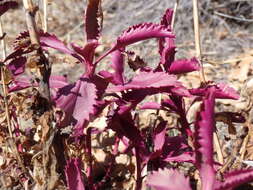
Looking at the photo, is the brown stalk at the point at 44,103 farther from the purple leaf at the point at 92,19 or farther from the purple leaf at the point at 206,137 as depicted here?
the purple leaf at the point at 206,137

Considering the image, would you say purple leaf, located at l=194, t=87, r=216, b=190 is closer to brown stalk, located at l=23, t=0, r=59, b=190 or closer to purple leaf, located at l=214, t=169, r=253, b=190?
purple leaf, located at l=214, t=169, r=253, b=190

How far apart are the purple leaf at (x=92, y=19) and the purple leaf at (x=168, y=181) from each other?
331 millimetres

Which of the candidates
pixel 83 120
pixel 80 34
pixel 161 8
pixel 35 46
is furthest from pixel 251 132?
pixel 80 34

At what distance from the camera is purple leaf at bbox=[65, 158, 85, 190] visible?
35.4 inches

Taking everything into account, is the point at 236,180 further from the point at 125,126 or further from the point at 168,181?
the point at 125,126

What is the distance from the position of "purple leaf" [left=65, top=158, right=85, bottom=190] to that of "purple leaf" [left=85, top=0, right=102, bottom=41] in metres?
0.25

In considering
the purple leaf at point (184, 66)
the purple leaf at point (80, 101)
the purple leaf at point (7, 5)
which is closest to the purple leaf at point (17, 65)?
the purple leaf at point (7, 5)

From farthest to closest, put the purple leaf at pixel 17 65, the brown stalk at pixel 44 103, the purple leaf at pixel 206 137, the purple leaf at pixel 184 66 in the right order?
1. the purple leaf at pixel 17 65
2. the purple leaf at pixel 184 66
3. the brown stalk at pixel 44 103
4. the purple leaf at pixel 206 137

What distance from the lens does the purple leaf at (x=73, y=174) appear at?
899mm

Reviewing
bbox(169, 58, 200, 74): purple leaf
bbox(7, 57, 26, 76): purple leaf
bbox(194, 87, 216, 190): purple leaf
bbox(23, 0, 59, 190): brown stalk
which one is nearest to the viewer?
bbox(194, 87, 216, 190): purple leaf

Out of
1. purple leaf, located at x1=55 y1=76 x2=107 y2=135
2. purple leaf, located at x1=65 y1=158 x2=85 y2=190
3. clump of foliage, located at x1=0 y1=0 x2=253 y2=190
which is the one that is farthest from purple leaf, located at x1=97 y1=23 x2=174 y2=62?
purple leaf, located at x1=65 y1=158 x2=85 y2=190

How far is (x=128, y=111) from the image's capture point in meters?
0.94

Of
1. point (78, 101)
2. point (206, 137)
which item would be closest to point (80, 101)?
point (78, 101)

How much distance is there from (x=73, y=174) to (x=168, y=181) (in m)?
0.23
